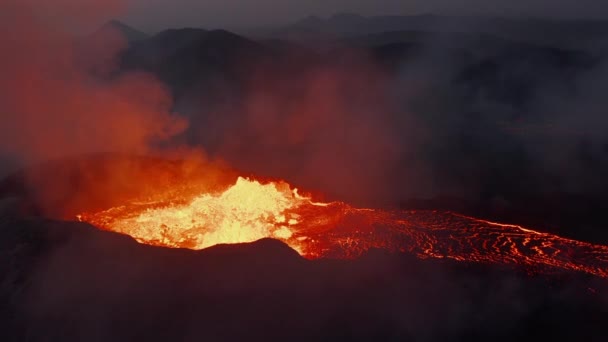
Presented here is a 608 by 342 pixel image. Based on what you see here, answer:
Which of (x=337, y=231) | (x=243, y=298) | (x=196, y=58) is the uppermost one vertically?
(x=196, y=58)

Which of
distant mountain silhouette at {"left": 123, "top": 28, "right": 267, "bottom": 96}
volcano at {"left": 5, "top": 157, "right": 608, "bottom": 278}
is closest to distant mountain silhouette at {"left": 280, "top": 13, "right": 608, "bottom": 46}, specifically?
distant mountain silhouette at {"left": 123, "top": 28, "right": 267, "bottom": 96}

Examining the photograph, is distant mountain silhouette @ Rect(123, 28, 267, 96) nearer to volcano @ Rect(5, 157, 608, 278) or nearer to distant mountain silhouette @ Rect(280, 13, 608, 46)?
volcano @ Rect(5, 157, 608, 278)

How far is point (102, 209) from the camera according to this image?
34.7 feet

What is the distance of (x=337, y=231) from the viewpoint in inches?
382

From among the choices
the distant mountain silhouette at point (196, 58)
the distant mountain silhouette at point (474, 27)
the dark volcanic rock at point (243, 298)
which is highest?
the distant mountain silhouette at point (474, 27)

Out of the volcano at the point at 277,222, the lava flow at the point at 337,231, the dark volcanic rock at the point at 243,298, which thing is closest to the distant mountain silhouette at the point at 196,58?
the volcano at the point at 277,222

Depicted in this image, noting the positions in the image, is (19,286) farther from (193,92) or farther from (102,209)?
(193,92)

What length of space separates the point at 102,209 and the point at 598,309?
33.5 ft

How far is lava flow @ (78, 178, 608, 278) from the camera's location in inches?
351

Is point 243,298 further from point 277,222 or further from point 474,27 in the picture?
point 474,27

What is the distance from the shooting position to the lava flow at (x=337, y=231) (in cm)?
891

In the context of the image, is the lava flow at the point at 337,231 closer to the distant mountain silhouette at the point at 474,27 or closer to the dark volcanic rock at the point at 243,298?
the dark volcanic rock at the point at 243,298

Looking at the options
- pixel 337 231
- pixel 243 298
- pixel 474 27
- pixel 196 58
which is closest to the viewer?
pixel 243 298

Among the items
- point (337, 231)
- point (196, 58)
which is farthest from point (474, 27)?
point (337, 231)
